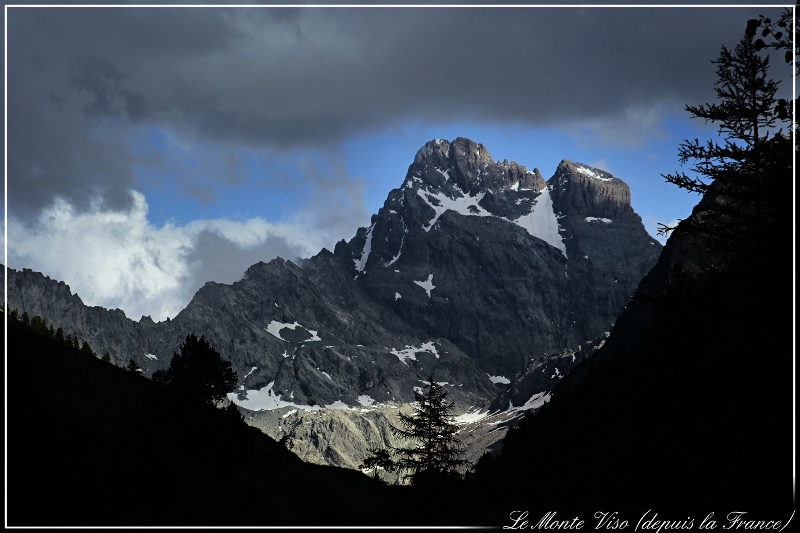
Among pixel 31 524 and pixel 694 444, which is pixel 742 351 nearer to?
pixel 694 444

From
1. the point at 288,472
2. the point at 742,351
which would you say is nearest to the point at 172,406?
the point at 288,472

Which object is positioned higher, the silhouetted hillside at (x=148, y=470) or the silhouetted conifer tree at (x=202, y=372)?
the silhouetted conifer tree at (x=202, y=372)

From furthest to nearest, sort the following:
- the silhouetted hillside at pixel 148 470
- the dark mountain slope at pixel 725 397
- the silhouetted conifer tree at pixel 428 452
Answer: the silhouetted conifer tree at pixel 428 452 → the silhouetted hillside at pixel 148 470 → the dark mountain slope at pixel 725 397

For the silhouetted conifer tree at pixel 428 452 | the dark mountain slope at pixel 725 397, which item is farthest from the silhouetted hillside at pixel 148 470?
the dark mountain slope at pixel 725 397

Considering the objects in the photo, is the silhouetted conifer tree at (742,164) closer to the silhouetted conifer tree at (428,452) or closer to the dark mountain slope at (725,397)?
the dark mountain slope at (725,397)

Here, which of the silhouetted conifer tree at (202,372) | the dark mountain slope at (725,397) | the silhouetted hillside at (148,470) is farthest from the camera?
the silhouetted conifer tree at (202,372)

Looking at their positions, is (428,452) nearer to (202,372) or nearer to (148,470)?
(148,470)

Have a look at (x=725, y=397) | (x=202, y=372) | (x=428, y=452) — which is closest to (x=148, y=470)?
(x=428, y=452)

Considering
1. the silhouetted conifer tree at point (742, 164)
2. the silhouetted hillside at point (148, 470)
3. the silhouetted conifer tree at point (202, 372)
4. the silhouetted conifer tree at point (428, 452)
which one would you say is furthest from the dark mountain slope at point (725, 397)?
the silhouetted conifer tree at point (202, 372)

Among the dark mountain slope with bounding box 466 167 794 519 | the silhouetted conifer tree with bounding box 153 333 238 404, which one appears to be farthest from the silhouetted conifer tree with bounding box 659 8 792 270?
the silhouetted conifer tree with bounding box 153 333 238 404

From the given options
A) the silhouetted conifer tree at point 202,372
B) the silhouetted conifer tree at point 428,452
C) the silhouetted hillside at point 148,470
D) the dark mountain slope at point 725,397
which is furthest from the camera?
the silhouetted conifer tree at point 202,372

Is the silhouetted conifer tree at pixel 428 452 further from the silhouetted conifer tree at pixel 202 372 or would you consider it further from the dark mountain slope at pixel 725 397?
the silhouetted conifer tree at pixel 202 372

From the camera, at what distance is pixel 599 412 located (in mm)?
85500

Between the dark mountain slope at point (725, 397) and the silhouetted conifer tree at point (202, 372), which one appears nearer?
the dark mountain slope at point (725, 397)
